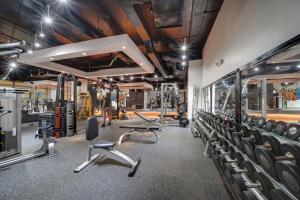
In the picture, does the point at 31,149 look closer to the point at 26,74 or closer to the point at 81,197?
the point at 81,197

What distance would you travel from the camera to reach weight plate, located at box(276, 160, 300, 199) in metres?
0.87

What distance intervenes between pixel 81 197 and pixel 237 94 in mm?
2744

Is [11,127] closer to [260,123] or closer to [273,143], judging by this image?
[273,143]

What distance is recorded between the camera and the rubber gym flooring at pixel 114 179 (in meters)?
1.96

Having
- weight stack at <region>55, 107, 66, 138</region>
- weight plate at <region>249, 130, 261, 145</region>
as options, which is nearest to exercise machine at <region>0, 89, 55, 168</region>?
weight stack at <region>55, 107, 66, 138</region>

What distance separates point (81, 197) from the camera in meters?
1.90

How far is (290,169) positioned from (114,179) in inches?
86.5

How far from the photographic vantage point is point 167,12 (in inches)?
133

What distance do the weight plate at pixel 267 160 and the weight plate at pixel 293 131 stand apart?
0.74m

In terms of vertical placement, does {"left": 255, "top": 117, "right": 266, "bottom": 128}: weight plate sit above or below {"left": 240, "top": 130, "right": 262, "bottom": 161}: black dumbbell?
above

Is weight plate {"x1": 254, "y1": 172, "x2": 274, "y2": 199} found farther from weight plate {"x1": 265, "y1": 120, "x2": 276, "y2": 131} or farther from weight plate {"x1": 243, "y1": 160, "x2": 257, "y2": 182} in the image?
weight plate {"x1": 265, "y1": 120, "x2": 276, "y2": 131}

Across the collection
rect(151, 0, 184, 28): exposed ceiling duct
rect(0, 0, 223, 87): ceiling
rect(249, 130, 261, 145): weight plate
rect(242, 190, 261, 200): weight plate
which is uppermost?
rect(0, 0, 223, 87): ceiling

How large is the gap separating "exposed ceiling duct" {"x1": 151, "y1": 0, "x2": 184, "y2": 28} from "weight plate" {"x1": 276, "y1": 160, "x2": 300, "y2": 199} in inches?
128

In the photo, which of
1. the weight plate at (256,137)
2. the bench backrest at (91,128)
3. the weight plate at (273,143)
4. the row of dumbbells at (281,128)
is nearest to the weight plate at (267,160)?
the weight plate at (273,143)
